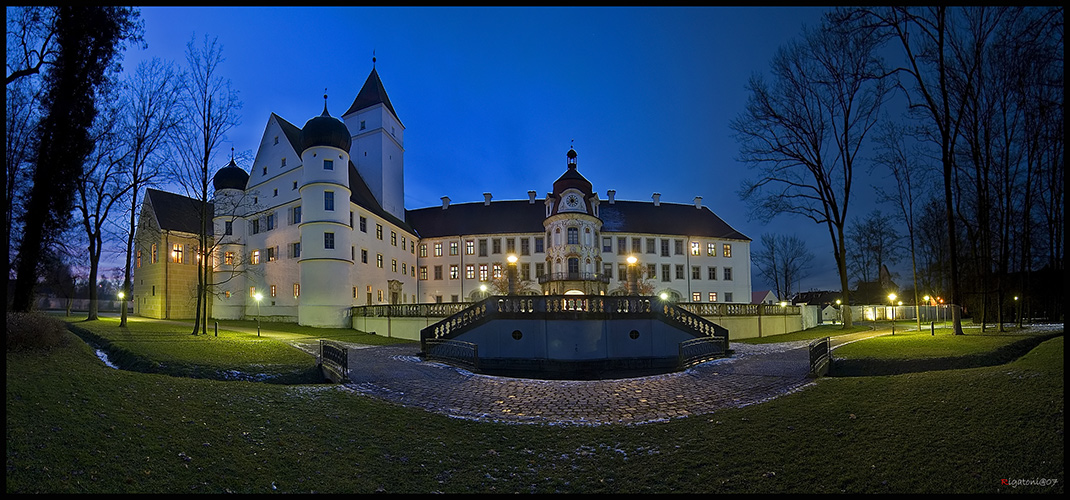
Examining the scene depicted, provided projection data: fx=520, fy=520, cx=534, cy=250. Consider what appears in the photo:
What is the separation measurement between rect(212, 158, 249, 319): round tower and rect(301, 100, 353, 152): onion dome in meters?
10.5

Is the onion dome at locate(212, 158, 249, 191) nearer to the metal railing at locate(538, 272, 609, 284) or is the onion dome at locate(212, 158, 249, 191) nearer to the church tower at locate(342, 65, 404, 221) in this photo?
the church tower at locate(342, 65, 404, 221)

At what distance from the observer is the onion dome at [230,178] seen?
45616 mm

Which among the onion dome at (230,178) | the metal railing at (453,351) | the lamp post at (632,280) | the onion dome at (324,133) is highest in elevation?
the onion dome at (324,133)

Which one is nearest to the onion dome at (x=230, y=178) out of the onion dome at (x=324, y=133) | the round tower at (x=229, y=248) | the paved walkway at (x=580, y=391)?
the round tower at (x=229, y=248)

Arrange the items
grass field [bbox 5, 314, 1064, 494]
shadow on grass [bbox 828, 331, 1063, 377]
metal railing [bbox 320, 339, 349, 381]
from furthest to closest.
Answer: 1. shadow on grass [bbox 828, 331, 1063, 377]
2. metal railing [bbox 320, 339, 349, 381]
3. grass field [bbox 5, 314, 1064, 494]

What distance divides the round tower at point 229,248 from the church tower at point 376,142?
35.3 feet

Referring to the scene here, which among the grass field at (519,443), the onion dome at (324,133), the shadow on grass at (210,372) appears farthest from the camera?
the onion dome at (324,133)

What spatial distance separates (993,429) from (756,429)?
113 inches

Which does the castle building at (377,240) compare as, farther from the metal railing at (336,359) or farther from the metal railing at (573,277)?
the metal railing at (336,359)

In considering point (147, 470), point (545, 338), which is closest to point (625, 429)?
point (147, 470)

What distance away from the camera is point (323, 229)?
38.0m

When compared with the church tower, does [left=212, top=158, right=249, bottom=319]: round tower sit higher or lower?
lower

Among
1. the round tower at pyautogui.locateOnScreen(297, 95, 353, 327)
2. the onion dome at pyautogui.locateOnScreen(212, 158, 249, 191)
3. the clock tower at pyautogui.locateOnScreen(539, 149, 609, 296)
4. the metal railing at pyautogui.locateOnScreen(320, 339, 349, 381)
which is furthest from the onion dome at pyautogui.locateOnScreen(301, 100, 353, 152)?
the metal railing at pyautogui.locateOnScreen(320, 339, 349, 381)

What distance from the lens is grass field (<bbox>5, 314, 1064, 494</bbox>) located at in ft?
18.9
